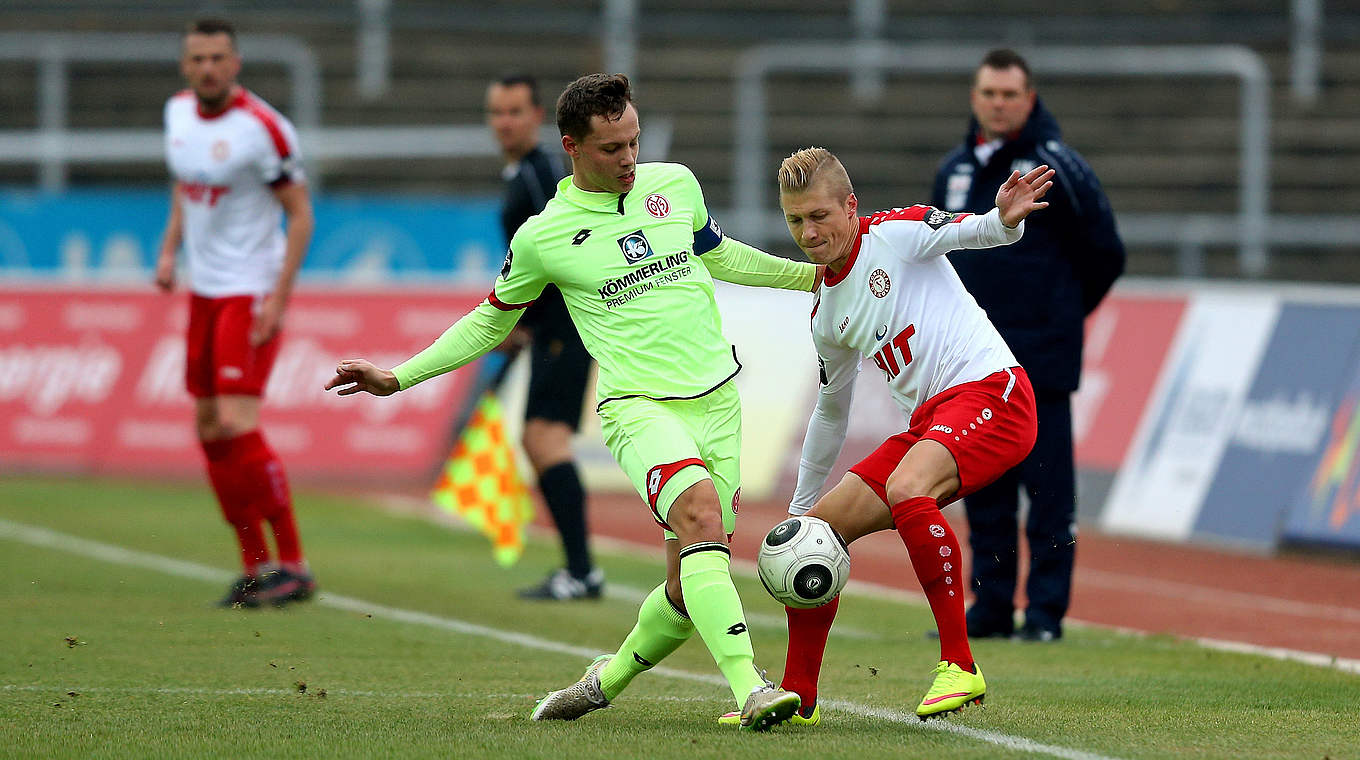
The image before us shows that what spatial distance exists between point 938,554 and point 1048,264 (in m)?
2.67

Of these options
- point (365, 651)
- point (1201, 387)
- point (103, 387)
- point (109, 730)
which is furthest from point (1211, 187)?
point (109, 730)

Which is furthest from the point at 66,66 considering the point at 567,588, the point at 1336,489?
the point at 1336,489

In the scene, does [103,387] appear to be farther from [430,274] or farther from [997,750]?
[997,750]

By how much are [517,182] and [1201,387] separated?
5.65 m

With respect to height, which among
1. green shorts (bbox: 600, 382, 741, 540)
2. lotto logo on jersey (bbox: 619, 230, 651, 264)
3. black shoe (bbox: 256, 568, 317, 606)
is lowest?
black shoe (bbox: 256, 568, 317, 606)

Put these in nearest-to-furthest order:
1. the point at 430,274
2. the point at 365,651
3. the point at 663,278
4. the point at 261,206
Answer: the point at 663,278, the point at 365,651, the point at 261,206, the point at 430,274

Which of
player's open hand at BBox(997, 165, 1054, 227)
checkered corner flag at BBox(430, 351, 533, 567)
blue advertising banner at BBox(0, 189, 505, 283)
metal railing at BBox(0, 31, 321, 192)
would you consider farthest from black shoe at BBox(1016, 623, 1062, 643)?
metal railing at BBox(0, 31, 321, 192)

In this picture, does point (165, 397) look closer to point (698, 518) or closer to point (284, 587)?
point (284, 587)

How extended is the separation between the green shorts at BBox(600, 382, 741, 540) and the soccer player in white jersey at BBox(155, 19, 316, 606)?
3616mm

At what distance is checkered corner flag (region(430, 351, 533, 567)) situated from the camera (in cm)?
1066

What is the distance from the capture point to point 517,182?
952 cm

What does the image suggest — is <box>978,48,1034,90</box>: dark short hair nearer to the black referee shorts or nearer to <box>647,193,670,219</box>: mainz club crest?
the black referee shorts

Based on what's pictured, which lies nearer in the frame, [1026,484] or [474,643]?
[474,643]

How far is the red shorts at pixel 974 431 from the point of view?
5.96 metres
